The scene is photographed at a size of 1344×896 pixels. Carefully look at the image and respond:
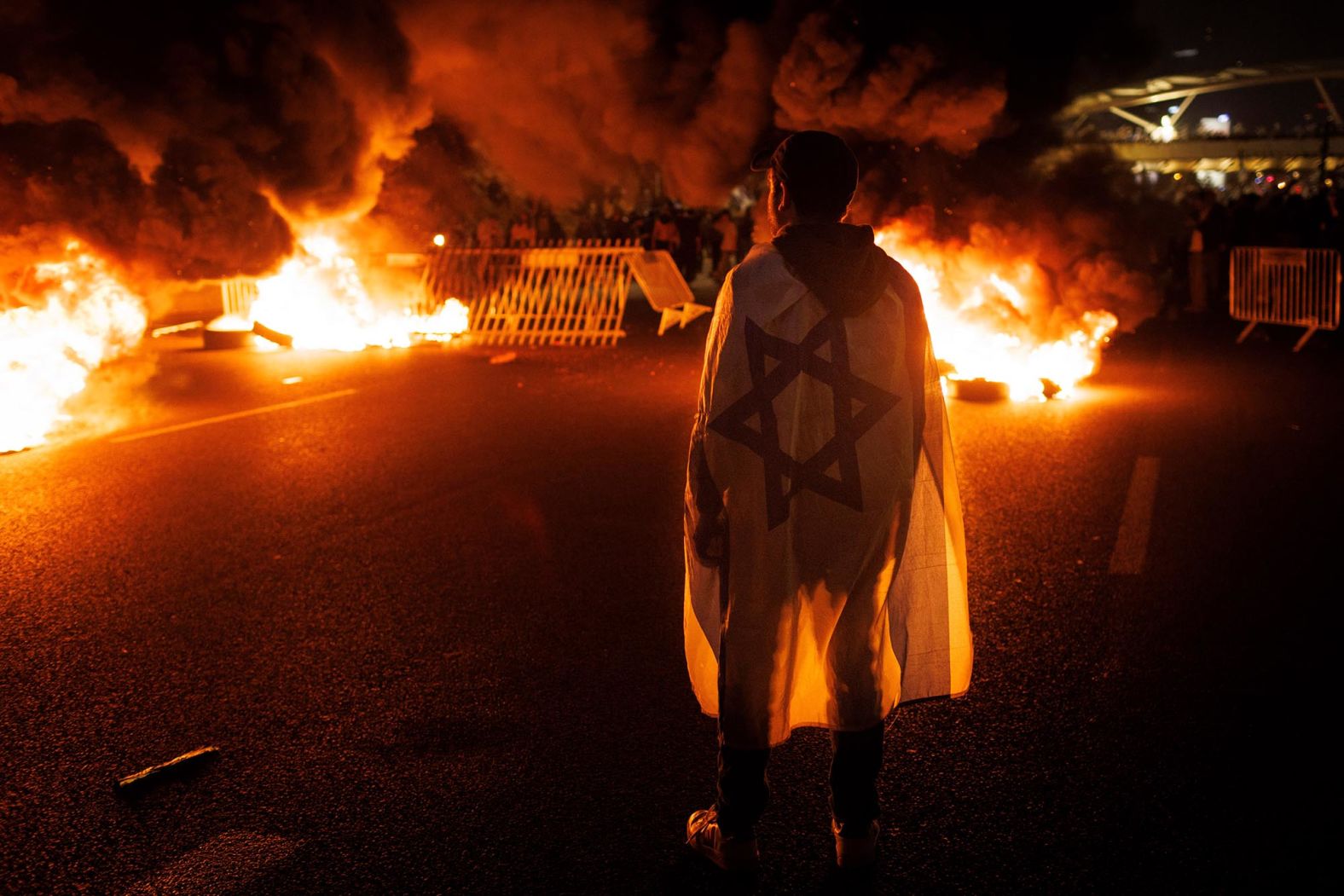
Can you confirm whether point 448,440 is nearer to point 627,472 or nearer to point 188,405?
point 627,472

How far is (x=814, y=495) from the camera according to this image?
2.64m

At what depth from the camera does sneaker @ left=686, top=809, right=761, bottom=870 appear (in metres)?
2.87

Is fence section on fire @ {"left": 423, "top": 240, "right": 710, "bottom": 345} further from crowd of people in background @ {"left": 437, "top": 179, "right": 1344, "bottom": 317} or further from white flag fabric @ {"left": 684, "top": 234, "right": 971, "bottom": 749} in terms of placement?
white flag fabric @ {"left": 684, "top": 234, "right": 971, "bottom": 749}

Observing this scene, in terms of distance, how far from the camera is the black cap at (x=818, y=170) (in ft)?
8.59

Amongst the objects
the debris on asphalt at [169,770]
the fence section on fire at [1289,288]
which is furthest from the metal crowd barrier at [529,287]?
the debris on asphalt at [169,770]

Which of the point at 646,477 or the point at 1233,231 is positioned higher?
the point at 1233,231

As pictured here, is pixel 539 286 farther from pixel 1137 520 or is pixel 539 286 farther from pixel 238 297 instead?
pixel 1137 520

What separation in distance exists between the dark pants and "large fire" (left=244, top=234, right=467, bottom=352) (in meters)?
13.3

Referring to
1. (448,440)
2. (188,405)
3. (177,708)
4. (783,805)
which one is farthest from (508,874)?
(188,405)

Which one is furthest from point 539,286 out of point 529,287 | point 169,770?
point 169,770

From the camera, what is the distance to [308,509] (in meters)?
6.59

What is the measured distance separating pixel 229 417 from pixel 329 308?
20.3ft

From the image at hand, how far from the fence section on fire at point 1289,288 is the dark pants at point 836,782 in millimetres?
12187

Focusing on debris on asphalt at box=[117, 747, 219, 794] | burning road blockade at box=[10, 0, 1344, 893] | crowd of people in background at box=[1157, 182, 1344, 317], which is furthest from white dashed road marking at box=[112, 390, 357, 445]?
crowd of people in background at box=[1157, 182, 1344, 317]
